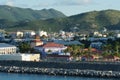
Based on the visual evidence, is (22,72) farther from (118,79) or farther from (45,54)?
(45,54)

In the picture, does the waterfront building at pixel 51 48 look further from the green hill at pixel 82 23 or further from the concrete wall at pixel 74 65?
the green hill at pixel 82 23

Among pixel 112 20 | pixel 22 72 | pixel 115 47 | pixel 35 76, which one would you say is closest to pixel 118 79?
pixel 35 76

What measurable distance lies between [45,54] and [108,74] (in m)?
24.8

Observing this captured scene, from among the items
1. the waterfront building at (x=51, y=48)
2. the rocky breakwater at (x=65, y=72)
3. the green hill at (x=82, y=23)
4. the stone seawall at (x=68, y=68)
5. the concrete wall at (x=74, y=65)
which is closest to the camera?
the rocky breakwater at (x=65, y=72)

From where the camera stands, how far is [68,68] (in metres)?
44.2

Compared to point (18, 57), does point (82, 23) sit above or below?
above

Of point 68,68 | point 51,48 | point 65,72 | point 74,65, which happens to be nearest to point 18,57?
point 68,68

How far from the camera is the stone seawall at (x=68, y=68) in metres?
39.4

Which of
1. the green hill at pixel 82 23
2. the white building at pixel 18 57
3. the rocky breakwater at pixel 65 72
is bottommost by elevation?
the rocky breakwater at pixel 65 72

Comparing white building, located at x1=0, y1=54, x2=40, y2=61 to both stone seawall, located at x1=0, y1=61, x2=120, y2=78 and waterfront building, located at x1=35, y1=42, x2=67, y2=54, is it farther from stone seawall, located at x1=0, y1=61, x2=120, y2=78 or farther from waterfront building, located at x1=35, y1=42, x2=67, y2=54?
waterfront building, located at x1=35, y1=42, x2=67, y2=54

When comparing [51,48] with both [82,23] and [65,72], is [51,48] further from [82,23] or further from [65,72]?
[82,23]

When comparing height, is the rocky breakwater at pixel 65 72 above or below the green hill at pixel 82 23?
below

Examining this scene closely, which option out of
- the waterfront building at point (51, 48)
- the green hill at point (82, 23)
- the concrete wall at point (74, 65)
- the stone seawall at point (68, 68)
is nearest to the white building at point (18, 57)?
the concrete wall at point (74, 65)

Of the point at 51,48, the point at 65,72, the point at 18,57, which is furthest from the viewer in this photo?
the point at 51,48
